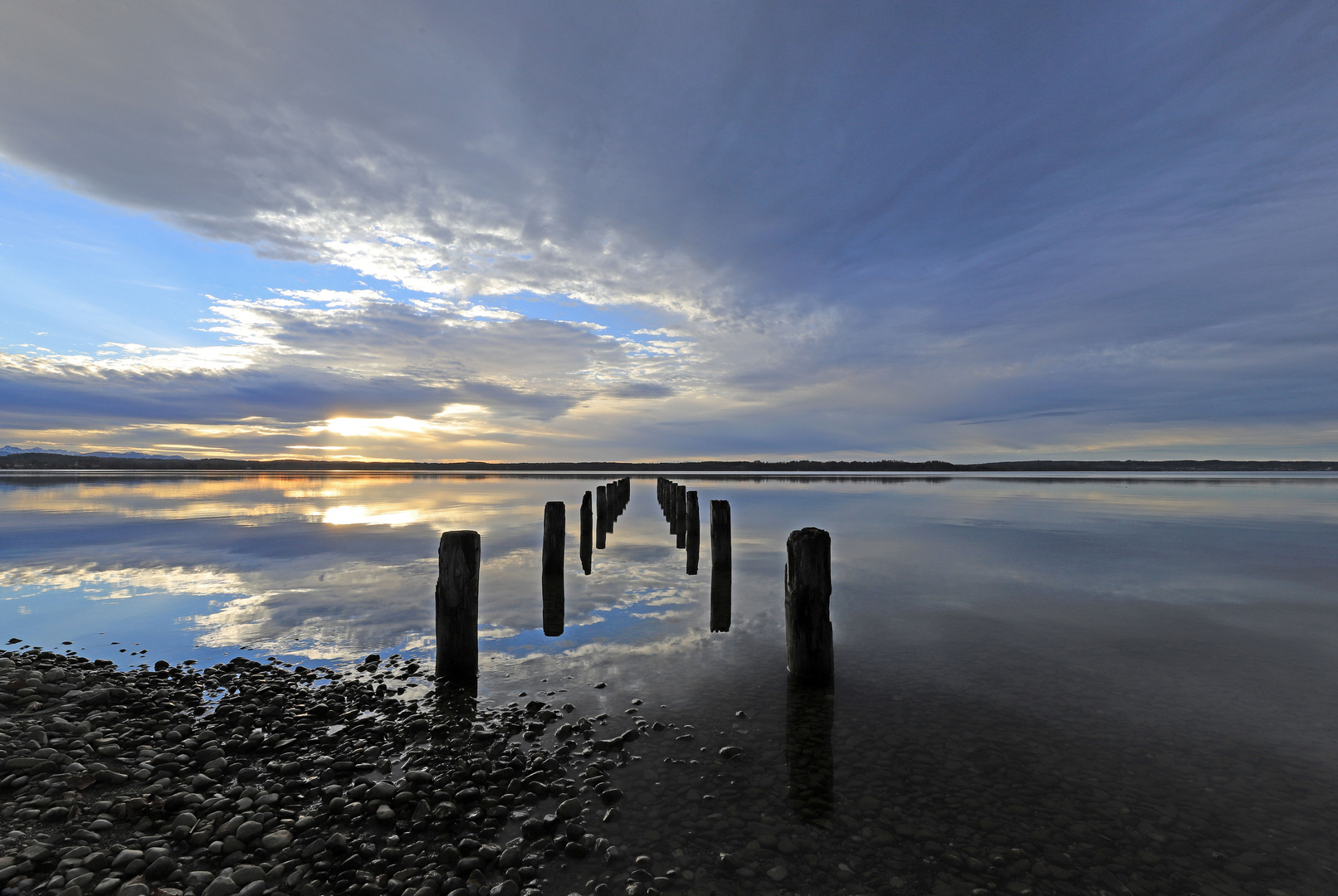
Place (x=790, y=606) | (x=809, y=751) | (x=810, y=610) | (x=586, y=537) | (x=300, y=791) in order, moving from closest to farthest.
Answer: (x=300, y=791) → (x=809, y=751) → (x=810, y=610) → (x=790, y=606) → (x=586, y=537)

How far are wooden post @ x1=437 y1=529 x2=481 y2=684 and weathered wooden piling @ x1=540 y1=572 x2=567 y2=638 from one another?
2.19m

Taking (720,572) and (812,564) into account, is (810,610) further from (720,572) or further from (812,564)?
(720,572)

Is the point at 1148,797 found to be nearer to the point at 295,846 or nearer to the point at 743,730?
the point at 743,730

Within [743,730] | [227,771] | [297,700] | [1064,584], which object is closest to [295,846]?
[227,771]

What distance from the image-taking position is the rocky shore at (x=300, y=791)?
12.3 feet

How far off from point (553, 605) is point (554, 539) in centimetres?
122

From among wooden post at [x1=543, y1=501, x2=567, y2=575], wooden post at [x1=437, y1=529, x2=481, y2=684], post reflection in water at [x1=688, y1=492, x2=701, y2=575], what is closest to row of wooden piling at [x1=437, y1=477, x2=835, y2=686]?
wooden post at [x1=437, y1=529, x2=481, y2=684]

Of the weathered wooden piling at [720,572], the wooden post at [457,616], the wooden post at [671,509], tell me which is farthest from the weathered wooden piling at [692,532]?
the wooden post at [671,509]

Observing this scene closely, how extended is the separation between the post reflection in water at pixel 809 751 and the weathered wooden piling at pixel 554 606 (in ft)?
13.5

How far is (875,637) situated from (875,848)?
5264 millimetres

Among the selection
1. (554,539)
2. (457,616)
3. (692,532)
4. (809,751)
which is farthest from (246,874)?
(692,532)

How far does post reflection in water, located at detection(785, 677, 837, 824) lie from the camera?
4.63m

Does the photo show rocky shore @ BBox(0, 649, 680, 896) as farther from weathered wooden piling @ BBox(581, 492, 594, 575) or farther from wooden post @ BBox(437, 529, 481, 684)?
weathered wooden piling @ BBox(581, 492, 594, 575)

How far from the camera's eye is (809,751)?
5480mm
